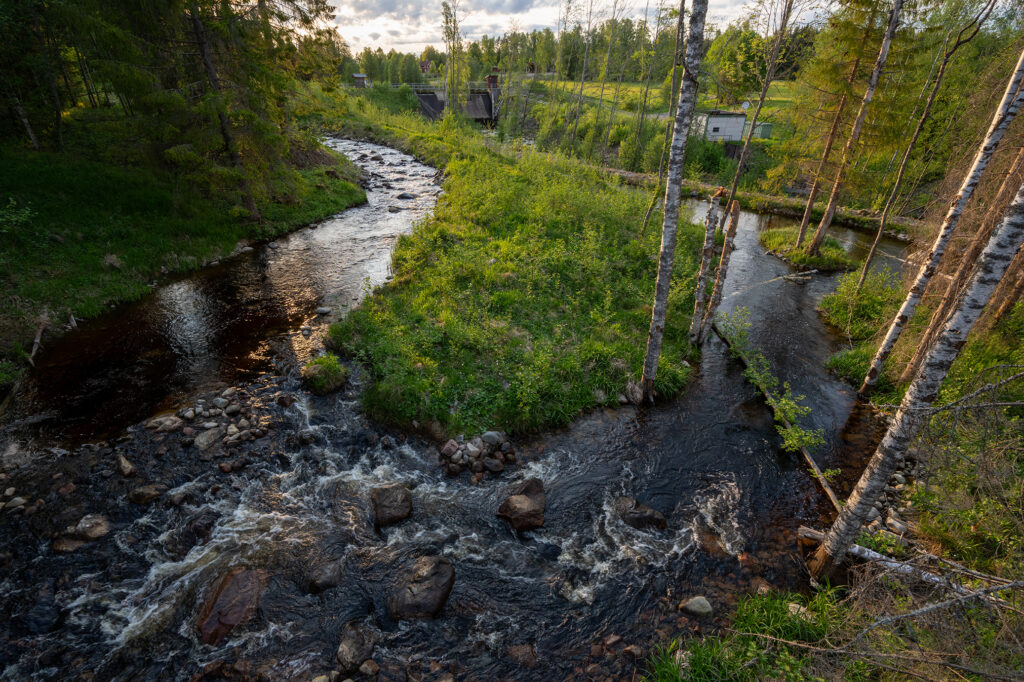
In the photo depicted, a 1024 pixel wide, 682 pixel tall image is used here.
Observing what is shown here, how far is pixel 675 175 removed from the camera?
9500 millimetres

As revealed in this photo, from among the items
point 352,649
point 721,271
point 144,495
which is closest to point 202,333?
point 144,495

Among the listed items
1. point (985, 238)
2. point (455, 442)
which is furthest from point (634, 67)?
point (455, 442)

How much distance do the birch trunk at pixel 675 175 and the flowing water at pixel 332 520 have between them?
6.07 feet

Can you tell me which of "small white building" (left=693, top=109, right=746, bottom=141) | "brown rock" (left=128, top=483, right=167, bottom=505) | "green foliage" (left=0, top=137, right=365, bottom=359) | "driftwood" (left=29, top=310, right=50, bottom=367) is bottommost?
"brown rock" (left=128, top=483, right=167, bottom=505)

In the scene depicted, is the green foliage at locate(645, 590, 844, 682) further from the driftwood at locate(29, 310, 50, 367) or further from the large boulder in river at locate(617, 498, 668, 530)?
the driftwood at locate(29, 310, 50, 367)

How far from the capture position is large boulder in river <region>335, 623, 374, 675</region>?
6.41m

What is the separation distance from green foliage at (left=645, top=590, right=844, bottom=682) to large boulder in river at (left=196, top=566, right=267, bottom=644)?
22.2 ft

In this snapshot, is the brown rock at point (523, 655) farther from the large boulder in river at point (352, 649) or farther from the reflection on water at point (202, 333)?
the reflection on water at point (202, 333)

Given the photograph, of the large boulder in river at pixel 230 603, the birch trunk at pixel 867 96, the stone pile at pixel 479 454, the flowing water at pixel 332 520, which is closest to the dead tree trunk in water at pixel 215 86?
the flowing water at pixel 332 520

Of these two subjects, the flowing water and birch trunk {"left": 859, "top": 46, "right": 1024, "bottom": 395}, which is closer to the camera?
the flowing water

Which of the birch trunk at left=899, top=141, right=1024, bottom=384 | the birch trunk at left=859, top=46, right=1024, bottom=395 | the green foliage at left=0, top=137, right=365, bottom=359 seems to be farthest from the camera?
the green foliage at left=0, top=137, right=365, bottom=359

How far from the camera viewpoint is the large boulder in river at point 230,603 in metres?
6.79

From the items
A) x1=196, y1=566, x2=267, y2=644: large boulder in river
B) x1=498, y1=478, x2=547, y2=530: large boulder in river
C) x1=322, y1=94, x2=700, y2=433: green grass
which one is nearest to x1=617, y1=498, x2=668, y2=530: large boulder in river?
x1=498, y1=478, x2=547, y2=530: large boulder in river

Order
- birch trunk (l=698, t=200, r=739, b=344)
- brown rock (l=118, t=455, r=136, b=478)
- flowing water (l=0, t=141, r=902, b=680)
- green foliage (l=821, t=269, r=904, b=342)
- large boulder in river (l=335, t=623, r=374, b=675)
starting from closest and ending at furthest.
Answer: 1. large boulder in river (l=335, t=623, r=374, b=675)
2. flowing water (l=0, t=141, r=902, b=680)
3. brown rock (l=118, t=455, r=136, b=478)
4. birch trunk (l=698, t=200, r=739, b=344)
5. green foliage (l=821, t=269, r=904, b=342)
